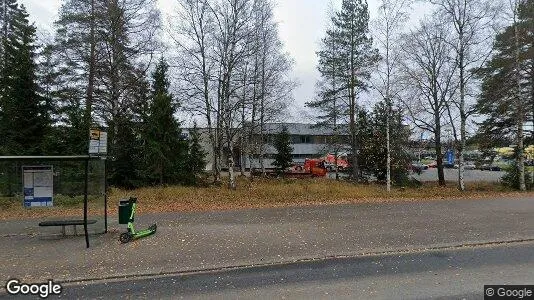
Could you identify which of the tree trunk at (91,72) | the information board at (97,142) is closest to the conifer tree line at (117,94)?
the tree trunk at (91,72)

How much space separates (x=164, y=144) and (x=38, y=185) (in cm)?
1420

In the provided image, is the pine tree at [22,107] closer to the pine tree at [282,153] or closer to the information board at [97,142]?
the information board at [97,142]

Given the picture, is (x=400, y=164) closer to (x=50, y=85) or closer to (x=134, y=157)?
(x=134, y=157)

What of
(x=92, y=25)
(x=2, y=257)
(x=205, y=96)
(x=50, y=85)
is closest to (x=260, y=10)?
(x=205, y=96)

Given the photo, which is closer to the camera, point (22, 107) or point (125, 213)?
point (125, 213)

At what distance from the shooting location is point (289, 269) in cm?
664

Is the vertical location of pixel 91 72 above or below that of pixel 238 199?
above

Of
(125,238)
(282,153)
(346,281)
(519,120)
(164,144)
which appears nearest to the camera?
(346,281)

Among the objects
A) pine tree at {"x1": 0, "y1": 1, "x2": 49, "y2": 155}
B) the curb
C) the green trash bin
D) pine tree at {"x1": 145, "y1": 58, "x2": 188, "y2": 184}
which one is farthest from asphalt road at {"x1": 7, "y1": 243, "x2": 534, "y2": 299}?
pine tree at {"x1": 0, "y1": 1, "x2": 49, "y2": 155}

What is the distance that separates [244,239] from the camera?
29.7ft

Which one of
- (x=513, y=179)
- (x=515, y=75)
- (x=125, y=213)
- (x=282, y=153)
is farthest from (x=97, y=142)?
(x=282, y=153)

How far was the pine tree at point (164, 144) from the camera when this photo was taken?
928 inches

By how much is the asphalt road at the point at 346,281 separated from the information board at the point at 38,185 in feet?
15.4

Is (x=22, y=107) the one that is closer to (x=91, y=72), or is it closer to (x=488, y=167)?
(x=91, y=72)
